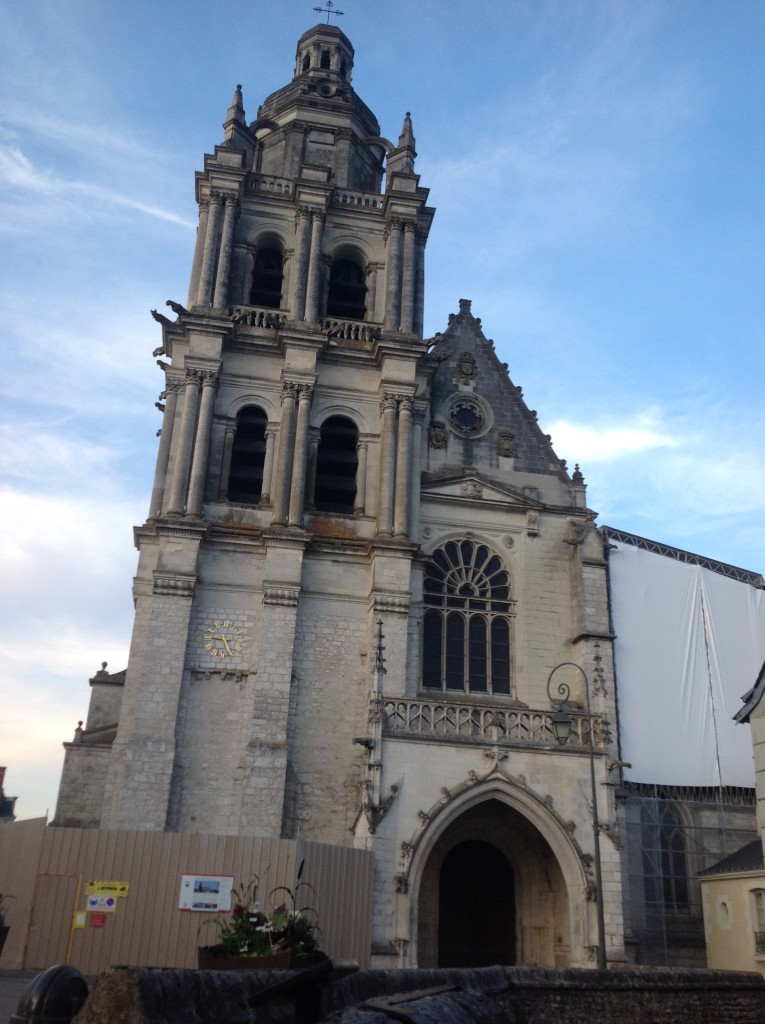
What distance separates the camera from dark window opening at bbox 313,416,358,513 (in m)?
26.0

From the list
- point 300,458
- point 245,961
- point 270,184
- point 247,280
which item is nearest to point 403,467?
point 300,458

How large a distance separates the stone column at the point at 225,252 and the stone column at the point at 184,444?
2.56 metres

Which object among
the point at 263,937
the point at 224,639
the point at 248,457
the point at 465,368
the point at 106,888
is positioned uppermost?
the point at 465,368

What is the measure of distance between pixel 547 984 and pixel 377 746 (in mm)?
11455

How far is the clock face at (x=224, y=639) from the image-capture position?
22875 mm

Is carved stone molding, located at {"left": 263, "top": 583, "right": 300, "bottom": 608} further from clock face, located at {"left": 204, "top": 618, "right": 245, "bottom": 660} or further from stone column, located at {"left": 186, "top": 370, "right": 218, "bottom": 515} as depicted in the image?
stone column, located at {"left": 186, "top": 370, "right": 218, "bottom": 515}

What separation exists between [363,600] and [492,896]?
756 centimetres

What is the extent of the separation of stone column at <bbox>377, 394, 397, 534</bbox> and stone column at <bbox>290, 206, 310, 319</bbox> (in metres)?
3.61

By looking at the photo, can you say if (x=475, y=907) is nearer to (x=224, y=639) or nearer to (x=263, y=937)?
(x=224, y=639)

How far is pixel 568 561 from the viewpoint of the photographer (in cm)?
2580

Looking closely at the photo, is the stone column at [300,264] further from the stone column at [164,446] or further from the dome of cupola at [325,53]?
the dome of cupola at [325,53]

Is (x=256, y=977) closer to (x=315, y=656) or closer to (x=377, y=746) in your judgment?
(x=377, y=746)

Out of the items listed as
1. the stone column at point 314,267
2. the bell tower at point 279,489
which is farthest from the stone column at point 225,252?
the stone column at point 314,267

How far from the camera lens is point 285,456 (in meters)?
24.8
